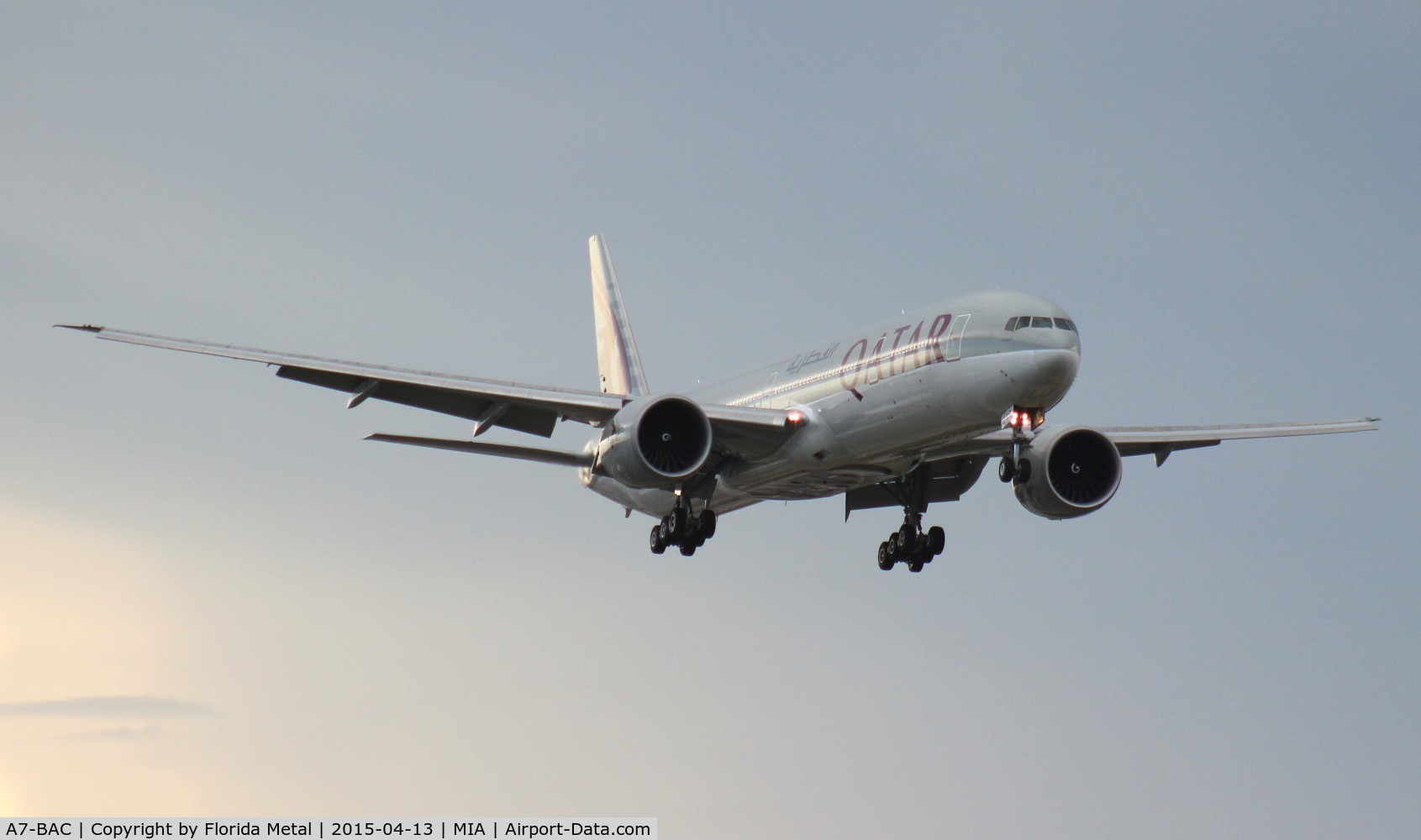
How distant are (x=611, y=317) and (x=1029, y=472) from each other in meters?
21.5

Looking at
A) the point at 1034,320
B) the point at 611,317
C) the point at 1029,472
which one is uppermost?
the point at 611,317

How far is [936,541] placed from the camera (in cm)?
3488

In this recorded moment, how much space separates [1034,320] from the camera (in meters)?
27.5

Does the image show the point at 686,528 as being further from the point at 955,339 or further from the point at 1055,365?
the point at 1055,365

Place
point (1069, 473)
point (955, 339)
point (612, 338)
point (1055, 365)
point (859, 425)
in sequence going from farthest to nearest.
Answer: point (612, 338)
point (1069, 473)
point (859, 425)
point (955, 339)
point (1055, 365)

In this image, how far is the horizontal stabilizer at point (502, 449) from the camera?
3253 centimetres

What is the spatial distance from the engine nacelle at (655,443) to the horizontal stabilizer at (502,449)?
13.0 feet

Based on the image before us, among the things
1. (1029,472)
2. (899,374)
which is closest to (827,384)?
(899,374)

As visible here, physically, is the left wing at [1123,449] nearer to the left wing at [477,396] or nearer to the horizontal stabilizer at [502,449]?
the left wing at [477,396]

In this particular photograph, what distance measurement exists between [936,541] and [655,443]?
762cm

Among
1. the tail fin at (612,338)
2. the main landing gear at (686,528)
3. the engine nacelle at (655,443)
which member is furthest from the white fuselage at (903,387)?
the tail fin at (612,338)

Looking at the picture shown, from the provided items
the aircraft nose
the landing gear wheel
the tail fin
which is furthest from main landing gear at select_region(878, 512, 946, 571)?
the tail fin

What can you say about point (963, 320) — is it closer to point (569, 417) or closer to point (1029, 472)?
point (1029, 472)

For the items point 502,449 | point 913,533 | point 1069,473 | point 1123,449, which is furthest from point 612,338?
point 1069,473
